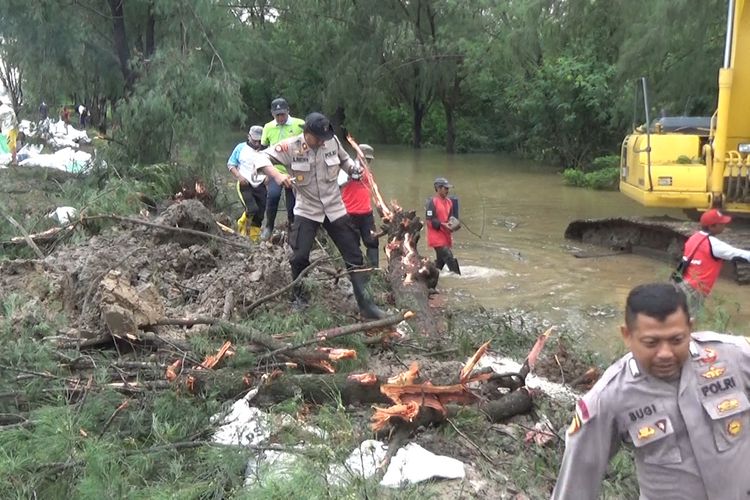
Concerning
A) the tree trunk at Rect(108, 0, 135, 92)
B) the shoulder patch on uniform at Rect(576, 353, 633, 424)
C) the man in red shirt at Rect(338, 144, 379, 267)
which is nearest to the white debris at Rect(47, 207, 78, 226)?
the man in red shirt at Rect(338, 144, 379, 267)

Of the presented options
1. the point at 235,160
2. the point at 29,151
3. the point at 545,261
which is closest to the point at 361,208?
the point at 235,160

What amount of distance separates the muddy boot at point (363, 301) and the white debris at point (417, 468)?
224 cm

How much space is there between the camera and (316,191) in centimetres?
621

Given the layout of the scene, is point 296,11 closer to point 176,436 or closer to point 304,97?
point 304,97

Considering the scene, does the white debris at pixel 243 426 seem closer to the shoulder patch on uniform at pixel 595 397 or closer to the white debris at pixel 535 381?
the white debris at pixel 535 381

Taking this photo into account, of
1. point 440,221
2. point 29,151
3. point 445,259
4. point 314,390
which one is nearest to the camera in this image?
point 314,390

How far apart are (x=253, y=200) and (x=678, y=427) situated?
8.14 meters

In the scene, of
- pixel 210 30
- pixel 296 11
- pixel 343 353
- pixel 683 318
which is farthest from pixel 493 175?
pixel 683 318

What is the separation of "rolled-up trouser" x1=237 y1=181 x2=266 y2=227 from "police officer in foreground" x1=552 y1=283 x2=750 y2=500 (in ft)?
25.8

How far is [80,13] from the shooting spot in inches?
541

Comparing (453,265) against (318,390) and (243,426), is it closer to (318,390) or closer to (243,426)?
(318,390)

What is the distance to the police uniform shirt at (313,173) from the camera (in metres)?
6.13

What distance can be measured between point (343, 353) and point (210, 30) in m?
9.52

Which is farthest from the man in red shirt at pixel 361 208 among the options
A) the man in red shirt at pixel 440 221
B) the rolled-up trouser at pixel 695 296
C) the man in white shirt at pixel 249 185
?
the rolled-up trouser at pixel 695 296
